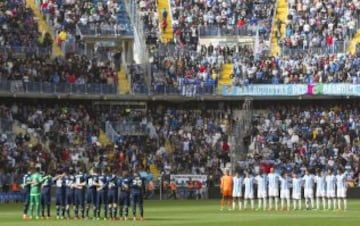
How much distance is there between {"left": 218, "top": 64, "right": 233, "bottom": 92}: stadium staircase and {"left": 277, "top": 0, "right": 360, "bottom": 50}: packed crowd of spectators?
3.82 m

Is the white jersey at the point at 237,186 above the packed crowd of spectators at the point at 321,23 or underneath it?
underneath

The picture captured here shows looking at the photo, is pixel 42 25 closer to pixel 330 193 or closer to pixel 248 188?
pixel 248 188

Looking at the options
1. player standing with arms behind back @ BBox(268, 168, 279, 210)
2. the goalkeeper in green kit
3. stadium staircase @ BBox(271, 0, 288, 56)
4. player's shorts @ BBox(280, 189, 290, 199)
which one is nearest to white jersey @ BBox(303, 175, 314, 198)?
player's shorts @ BBox(280, 189, 290, 199)

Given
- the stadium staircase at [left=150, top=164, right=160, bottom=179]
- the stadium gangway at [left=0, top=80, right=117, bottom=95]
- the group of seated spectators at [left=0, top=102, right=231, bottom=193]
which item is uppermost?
the stadium gangway at [left=0, top=80, right=117, bottom=95]

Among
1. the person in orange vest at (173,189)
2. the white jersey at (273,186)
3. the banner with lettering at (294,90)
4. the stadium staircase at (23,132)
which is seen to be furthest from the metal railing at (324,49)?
the white jersey at (273,186)

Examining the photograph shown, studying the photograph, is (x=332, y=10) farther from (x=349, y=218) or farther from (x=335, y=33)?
(x=349, y=218)

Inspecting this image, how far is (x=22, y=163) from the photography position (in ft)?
222

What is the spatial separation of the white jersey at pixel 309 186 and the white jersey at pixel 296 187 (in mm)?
295

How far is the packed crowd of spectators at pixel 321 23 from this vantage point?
260 ft

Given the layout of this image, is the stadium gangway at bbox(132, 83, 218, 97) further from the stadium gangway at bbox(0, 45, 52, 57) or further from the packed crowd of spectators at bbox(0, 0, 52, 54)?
the packed crowd of spectators at bbox(0, 0, 52, 54)

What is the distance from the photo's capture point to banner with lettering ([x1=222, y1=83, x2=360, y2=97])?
246ft

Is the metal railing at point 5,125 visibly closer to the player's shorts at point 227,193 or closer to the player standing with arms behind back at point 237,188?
the player's shorts at point 227,193

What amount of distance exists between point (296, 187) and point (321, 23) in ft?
79.2

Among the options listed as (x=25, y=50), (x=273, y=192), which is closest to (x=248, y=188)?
(x=273, y=192)
